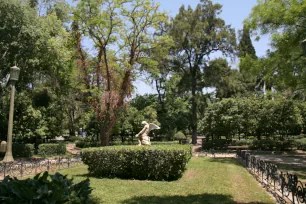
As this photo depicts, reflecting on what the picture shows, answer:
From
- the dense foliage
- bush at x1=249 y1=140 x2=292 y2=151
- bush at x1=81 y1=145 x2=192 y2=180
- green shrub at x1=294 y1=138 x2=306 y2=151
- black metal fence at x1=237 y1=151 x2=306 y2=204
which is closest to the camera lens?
black metal fence at x1=237 y1=151 x2=306 y2=204

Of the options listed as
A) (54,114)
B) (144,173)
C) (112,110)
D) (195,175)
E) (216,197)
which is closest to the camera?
(216,197)

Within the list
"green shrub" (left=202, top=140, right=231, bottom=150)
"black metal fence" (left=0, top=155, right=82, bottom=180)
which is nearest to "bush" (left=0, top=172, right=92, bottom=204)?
"black metal fence" (left=0, top=155, right=82, bottom=180)

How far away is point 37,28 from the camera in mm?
19406

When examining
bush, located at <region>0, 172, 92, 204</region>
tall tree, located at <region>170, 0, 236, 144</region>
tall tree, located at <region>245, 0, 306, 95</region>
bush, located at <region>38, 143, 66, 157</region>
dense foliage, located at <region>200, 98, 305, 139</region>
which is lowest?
bush, located at <region>38, 143, 66, 157</region>

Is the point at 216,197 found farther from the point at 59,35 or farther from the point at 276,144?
the point at 276,144

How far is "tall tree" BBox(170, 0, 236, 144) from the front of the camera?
118 feet

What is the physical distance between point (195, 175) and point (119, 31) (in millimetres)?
13920

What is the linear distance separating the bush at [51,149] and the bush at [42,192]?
2207 cm

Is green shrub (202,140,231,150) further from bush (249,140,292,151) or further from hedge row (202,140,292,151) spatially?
bush (249,140,292,151)

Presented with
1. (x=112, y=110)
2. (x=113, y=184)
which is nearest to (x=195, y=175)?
(x=113, y=184)

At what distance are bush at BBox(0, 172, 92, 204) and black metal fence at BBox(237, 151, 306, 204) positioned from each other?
5316mm

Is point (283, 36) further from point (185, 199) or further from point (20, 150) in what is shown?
point (20, 150)

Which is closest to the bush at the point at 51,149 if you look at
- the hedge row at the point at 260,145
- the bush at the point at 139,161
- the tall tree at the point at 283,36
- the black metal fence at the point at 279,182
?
the bush at the point at 139,161

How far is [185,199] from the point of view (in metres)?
8.16
